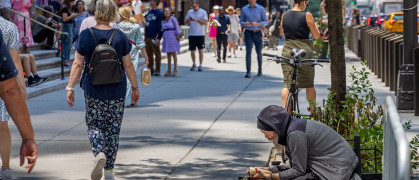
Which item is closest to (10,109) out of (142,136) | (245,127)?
(142,136)

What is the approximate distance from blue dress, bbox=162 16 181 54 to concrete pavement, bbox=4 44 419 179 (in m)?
1.95

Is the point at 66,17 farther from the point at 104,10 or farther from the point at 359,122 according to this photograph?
the point at 359,122

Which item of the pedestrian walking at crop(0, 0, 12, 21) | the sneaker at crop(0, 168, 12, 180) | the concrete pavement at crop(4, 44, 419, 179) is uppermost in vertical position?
the pedestrian walking at crop(0, 0, 12, 21)

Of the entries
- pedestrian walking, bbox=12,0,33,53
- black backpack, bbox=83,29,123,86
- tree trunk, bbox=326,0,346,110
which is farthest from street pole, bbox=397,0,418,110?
pedestrian walking, bbox=12,0,33,53

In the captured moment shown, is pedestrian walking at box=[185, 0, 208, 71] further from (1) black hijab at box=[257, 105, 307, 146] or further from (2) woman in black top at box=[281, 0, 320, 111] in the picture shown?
(1) black hijab at box=[257, 105, 307, 146]

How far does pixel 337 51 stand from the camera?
7930 millimetres

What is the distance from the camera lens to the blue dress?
18641 mm

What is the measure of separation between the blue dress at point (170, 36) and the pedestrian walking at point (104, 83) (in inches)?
457

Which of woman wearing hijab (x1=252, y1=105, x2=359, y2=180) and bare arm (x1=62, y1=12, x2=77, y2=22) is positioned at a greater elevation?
bare arm (x1=62, y1=12, x2=77, y2=22)

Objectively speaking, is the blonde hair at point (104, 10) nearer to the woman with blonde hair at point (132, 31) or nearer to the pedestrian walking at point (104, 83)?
the pedestrian walking at point (104, 83)

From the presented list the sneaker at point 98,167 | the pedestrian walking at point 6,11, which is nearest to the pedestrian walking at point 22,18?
the pedestrian walking at point 6,11

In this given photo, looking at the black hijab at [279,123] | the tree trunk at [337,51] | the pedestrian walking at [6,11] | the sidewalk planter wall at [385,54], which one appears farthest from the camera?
the pedestrian walking at [6,11]

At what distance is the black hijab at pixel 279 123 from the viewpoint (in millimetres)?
5191

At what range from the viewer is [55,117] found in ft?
37.7
